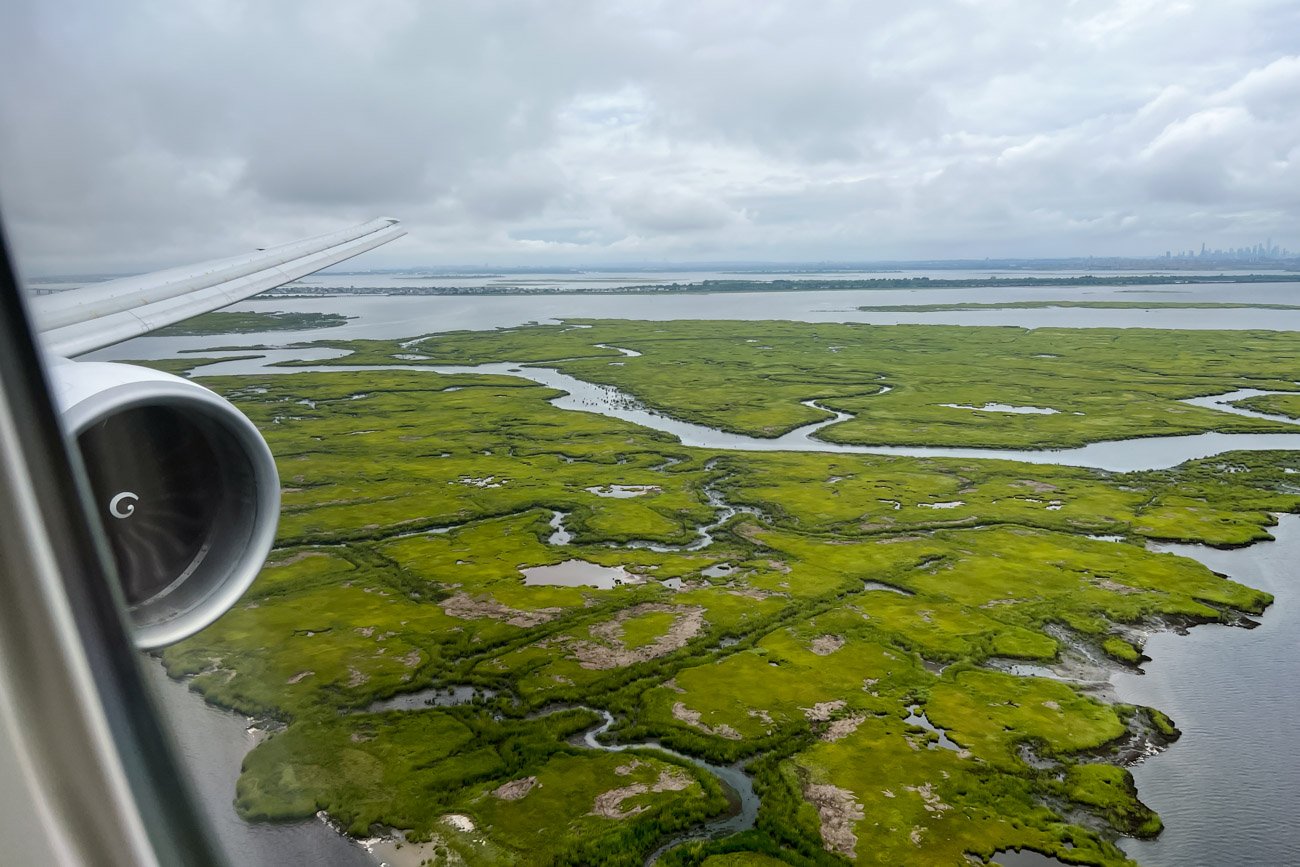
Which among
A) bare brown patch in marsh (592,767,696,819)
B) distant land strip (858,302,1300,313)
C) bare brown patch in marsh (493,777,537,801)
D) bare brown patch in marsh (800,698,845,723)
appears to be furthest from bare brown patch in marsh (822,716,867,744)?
distant land strip (858,302,1300,313)

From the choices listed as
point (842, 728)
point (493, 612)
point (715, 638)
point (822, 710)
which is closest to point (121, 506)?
point (842, 728)

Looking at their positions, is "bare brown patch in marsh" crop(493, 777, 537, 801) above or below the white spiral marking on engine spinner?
below

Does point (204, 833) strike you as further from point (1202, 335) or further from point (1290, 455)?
point (1202, 335)

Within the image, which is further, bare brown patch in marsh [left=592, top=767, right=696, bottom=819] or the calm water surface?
bare brown patch in marsh [left=592, top=767, right=696, bottom=819]

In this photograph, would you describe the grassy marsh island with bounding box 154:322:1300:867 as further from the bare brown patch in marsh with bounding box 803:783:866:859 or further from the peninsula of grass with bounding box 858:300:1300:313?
the peninsula of grass with bounding box 858:300:1300:313

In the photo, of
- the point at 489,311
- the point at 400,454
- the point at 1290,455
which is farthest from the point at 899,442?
the point at 489,311
